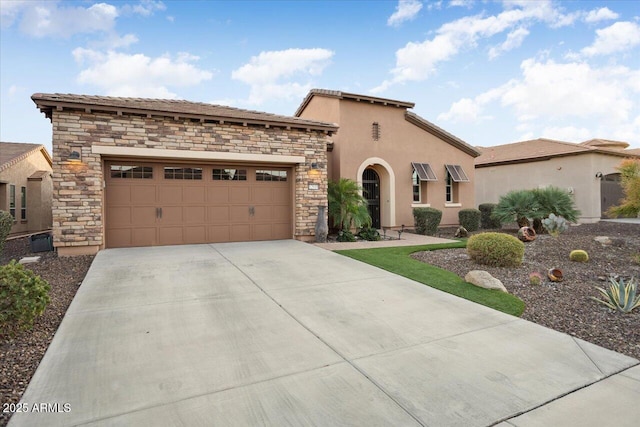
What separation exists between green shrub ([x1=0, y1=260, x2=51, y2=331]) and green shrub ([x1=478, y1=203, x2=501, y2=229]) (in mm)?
16492

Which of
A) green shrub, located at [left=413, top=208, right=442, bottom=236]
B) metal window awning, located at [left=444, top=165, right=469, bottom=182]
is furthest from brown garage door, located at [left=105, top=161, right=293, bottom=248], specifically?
metal window awning, located at [left=444, top=165, right=469, bottom=182]

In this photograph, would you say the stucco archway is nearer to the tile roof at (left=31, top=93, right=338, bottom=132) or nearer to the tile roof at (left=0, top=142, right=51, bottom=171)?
the tile roof at (left=31, top=93, right=338, bottom=132)

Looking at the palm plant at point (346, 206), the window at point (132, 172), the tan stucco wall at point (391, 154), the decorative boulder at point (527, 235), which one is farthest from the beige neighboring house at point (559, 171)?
the window at point (132, 172)

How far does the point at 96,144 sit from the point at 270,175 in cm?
506

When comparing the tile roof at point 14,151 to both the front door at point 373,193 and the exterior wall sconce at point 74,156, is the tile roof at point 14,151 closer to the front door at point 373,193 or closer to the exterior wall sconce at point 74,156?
the exterior wall sconce at point 74,156

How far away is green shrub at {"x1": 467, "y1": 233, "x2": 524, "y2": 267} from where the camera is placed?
730 centimetres

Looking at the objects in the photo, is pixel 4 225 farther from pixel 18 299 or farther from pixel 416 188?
pixel 416 188

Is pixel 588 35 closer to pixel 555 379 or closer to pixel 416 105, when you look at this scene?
pixel 416 105

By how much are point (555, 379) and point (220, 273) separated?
5.59m

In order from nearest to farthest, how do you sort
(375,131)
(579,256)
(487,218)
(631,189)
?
(579,256), (631,189), (375,131), (487,218)

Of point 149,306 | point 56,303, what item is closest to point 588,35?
point 149,306

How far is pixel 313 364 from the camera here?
320cm

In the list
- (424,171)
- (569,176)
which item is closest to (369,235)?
(424,171)

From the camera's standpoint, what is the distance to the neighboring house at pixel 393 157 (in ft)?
45.2
